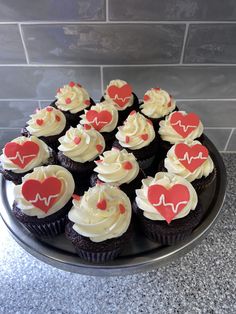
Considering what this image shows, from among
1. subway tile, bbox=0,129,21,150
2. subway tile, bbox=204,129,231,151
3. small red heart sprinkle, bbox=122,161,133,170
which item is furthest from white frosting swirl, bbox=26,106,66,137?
subway tile, bbox=204,129,231,151

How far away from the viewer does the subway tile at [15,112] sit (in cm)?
112

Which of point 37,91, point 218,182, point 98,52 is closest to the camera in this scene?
point 218,182

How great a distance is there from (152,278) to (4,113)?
0.75 metres

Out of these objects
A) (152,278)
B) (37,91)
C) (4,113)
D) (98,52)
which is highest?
(98,52)

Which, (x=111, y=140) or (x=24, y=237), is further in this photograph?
(x=111, y=140)

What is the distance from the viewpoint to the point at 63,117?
3.04ft

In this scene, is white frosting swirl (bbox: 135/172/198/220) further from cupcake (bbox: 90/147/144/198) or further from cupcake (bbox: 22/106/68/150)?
cupcake (bbox: 22/106/68/150)

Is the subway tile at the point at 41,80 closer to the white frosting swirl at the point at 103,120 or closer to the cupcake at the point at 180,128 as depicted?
the white frosting swirl at the point at 103,120

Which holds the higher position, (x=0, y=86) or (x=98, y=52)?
(x=98, y=52)

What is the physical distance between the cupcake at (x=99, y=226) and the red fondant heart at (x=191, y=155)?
19 cm

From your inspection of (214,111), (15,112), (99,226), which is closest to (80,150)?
(99,226)

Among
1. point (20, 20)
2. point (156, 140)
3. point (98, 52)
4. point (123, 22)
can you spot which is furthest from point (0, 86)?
point (156, 140)

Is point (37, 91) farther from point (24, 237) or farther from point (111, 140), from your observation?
point (24, 237)

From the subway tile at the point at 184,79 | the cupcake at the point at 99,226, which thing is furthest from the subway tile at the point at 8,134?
the cupcake at the point at 99,226
